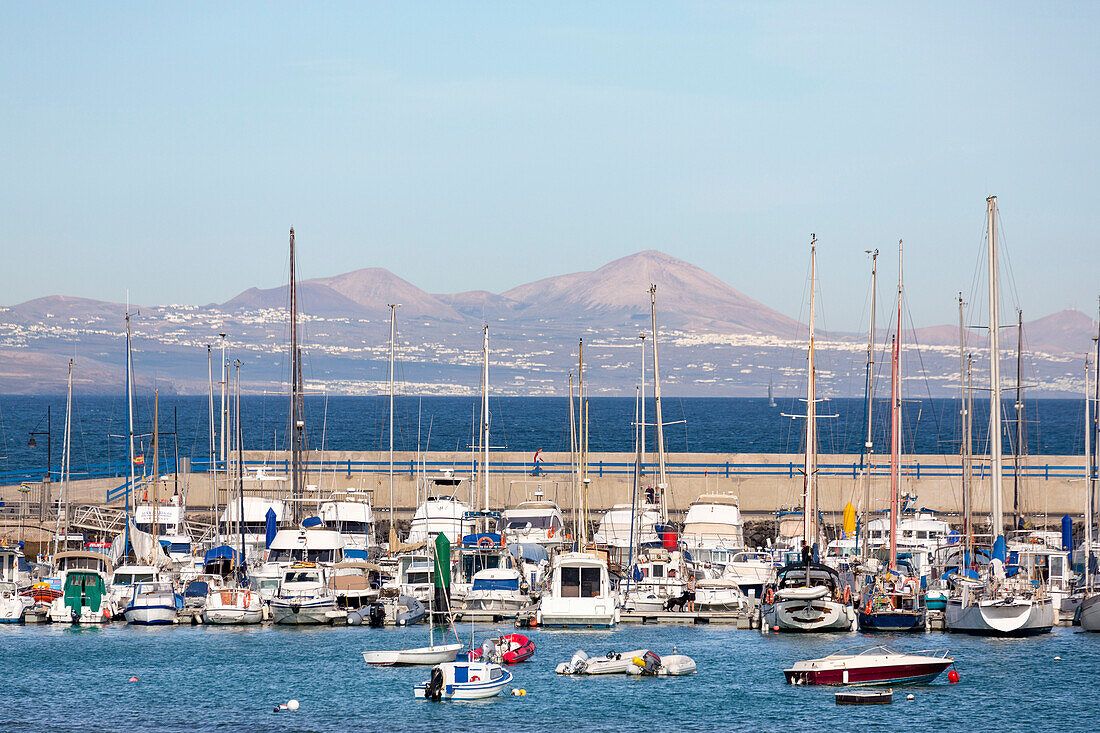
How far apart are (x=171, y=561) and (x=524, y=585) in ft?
43.2

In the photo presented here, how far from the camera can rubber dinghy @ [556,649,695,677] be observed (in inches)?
1396

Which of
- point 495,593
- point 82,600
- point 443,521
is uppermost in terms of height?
point 443,521

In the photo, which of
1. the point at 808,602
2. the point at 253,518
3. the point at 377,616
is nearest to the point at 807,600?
the point at 808,602

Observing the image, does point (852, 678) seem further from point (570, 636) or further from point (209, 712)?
point (209, 712)

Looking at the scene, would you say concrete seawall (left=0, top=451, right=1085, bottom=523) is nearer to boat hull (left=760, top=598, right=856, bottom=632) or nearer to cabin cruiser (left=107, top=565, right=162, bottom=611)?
cabin cruiser (left=107, top=565, right=162, bottom=611)

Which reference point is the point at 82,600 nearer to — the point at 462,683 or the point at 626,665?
the point at 462,683

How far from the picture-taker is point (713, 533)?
51.6 metres

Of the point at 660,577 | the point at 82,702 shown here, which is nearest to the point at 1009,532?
the point at 660,577

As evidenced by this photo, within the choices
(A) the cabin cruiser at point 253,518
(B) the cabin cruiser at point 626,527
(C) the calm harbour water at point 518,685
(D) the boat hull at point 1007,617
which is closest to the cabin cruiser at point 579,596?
(C) the calm harbour water at point 518,685

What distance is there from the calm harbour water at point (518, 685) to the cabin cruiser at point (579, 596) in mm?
544

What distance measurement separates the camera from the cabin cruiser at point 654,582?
43281 mm

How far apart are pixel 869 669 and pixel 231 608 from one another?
64.9 ft

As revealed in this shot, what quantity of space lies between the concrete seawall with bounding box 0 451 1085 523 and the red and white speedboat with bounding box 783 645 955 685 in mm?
22131

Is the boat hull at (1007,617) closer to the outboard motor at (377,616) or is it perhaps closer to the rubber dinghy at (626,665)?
the rubber dinghy at (626,665)
